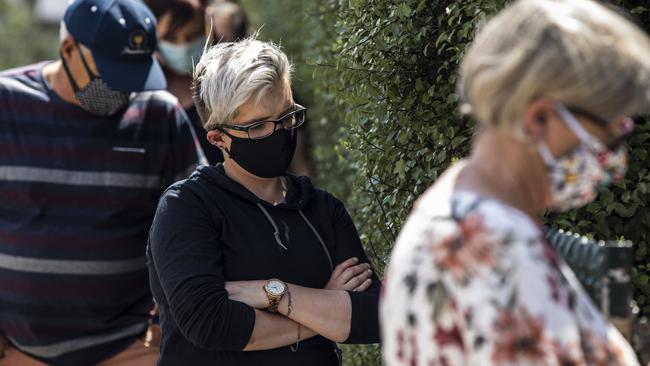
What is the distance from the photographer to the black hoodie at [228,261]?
317cm

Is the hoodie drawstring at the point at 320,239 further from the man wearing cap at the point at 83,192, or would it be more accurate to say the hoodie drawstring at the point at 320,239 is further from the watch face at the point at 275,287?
the man wearing cap at the point at 83,192

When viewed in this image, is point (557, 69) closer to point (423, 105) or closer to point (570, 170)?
point (570, 170)

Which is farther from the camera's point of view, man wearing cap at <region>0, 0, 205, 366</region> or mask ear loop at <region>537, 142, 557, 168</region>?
man wearing cap at <region>0, 0, 205, 366</region>

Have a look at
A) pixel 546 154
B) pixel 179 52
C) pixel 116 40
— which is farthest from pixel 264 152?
pixel 179 52

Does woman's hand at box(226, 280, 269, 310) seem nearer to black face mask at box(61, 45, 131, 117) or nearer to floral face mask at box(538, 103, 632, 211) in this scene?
floral face mask at box(538, 103, 632, 211)

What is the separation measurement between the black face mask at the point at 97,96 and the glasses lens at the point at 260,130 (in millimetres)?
1223

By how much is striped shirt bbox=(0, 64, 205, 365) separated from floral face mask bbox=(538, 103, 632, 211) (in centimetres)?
251

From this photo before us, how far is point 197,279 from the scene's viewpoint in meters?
3.16

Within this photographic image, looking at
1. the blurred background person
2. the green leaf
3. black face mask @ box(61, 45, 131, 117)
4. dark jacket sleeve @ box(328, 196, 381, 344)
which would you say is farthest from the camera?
the blurred background person

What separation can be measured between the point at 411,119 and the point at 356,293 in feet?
2.53

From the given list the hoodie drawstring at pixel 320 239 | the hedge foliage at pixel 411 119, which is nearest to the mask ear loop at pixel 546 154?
the hedge foliage at pixel 411 119

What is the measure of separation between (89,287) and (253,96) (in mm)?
1378

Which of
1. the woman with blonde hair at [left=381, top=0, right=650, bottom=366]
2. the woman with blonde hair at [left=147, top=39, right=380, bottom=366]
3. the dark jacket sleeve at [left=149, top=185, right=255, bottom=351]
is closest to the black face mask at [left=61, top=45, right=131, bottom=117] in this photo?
the woman with blonde hair at [left=147, top=39, right=380, bottom=366]

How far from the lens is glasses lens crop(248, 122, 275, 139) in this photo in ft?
11.1
